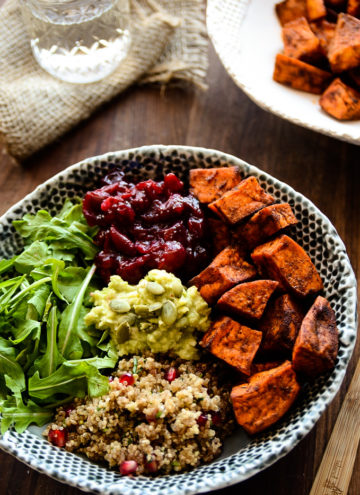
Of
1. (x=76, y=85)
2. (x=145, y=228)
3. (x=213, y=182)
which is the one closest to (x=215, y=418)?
(x=145, y=228)

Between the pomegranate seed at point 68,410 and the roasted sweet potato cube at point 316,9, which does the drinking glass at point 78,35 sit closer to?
the roasted sweet potato cube at point 316,9

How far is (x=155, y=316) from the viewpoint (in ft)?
8.86

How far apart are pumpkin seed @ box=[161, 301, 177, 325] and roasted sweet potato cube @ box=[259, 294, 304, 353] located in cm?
43

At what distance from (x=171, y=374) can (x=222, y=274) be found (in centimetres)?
53

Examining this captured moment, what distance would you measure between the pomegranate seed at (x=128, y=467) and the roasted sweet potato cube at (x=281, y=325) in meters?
Answer: 0.78

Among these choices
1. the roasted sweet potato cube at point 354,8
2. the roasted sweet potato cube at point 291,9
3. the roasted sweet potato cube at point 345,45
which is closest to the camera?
the roasted sweet potato cube at point 345,45

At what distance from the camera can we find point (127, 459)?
2467 mm

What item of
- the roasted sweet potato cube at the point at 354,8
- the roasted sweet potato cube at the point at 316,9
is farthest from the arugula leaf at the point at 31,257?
the roasted sweet potato cube at the point at 354,8

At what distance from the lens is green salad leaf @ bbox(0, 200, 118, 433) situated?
2629 millimetres

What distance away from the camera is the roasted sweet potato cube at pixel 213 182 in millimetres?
2973

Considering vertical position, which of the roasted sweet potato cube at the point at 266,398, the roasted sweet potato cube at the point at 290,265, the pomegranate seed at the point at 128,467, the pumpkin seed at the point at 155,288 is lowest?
the pomegranate seed at the point at 128,467

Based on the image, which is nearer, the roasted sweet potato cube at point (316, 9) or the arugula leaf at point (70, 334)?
the arugula leaf at point (70, 334)

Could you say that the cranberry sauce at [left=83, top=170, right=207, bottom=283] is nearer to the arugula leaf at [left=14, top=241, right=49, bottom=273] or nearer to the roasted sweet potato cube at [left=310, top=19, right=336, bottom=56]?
the arugula leaf at [left=14, top=241, right=49, bottom=273]

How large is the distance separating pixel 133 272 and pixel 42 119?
5.05ft
